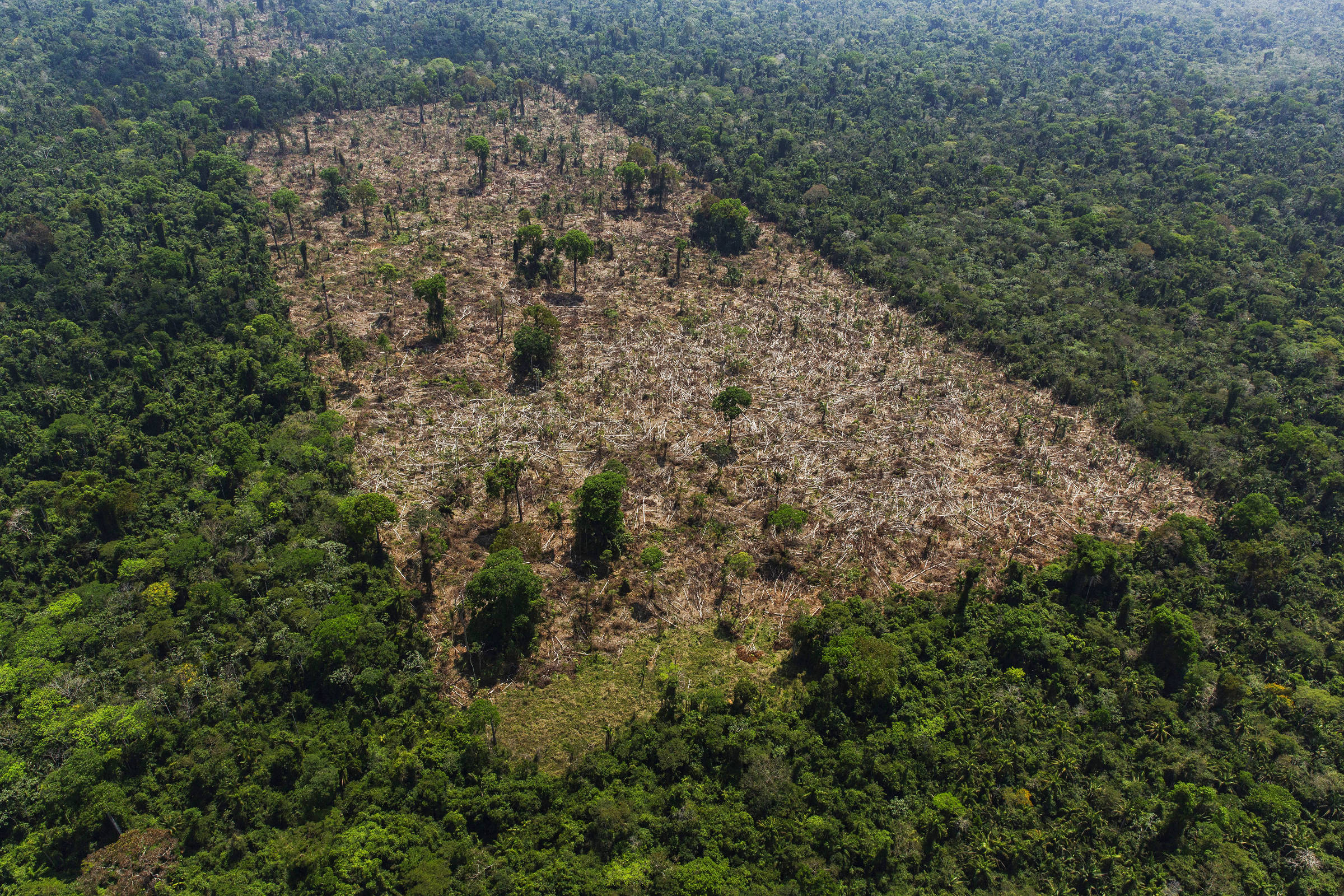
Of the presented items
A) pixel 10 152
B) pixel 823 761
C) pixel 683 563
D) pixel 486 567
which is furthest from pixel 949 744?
pixel 10 152

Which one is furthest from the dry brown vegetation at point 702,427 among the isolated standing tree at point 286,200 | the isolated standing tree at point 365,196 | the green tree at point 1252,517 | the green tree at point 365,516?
the green tree at point 1252,517

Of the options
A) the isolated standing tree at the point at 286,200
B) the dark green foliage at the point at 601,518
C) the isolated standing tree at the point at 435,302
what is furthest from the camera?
the isolated standing tree at the point at 286,200

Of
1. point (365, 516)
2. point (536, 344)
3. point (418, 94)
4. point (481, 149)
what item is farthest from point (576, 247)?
point (418, 94)

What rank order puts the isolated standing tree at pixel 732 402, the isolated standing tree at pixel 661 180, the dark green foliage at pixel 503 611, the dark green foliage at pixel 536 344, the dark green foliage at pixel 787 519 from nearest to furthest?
the dark green foliage at pixel 503 611, the dark green foliage at pixel 787 519, the isolated standing tree at pixel 732 402, the dark green foliage at pixel 536 344, the isolated standing tree at pixel 661 180

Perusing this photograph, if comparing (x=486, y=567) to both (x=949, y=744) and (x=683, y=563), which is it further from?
(x=949, y=744)

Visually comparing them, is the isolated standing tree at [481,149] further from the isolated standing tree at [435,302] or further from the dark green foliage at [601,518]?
the dark green foliage at [601,518]

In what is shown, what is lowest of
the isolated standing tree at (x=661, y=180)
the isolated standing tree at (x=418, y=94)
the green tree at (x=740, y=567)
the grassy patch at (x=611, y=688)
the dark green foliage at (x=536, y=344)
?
the grassy patch at (x=611, y=688)
